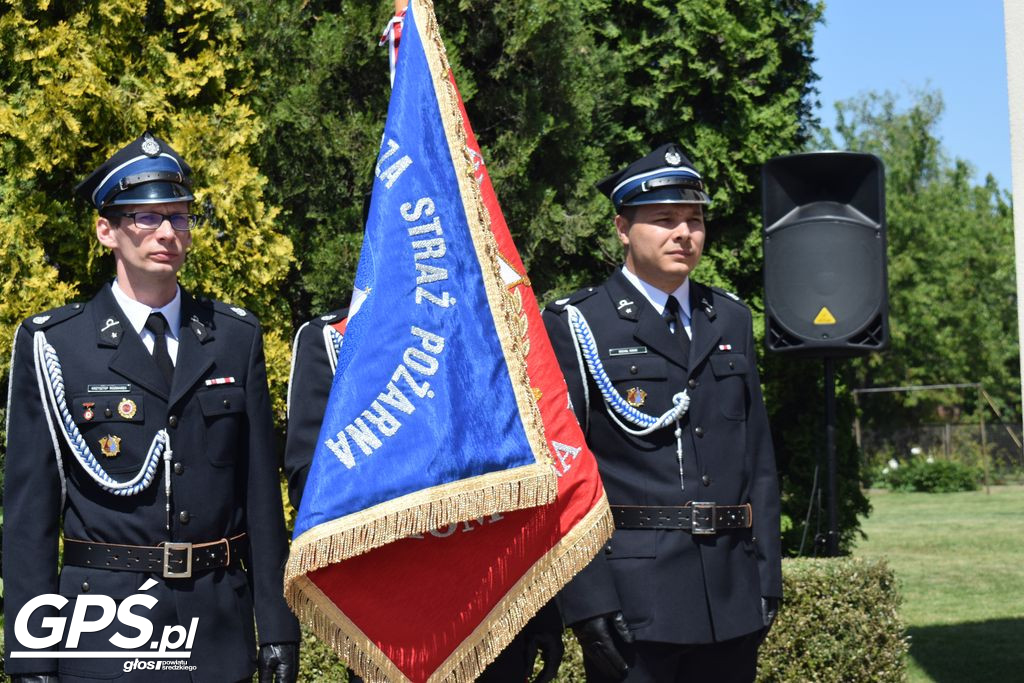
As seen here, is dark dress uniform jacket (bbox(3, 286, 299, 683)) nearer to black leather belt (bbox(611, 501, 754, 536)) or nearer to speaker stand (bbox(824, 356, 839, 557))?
black leather belt (bbox(611, 501, 754, 536))

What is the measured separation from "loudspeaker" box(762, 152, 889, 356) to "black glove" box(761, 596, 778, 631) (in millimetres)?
3731

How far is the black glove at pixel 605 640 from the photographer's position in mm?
3811

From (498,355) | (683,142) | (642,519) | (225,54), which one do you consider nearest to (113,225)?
(498,355)

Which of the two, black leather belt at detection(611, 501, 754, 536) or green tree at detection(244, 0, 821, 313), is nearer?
black leather belt at detection(611, 501, 754, 536)

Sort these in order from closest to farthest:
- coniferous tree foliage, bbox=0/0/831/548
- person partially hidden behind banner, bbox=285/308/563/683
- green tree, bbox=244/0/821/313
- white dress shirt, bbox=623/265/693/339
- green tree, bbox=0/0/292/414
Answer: person partially hidden behind banner, bbox=285/308/563/683
white dress shirt, bbox=623/265/693/339
green tree, bbox=0/0/292/414
coniferous tree foliage, bbox=0/0/831/548
green tree, bbox=244/0/821/313

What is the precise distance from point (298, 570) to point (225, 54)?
4.09m

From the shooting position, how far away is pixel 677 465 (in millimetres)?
4109

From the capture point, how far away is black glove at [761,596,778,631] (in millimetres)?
4160

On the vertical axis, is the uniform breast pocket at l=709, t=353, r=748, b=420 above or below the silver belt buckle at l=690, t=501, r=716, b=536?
above

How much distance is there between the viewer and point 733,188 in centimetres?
890

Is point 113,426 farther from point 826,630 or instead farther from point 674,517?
point 826,630

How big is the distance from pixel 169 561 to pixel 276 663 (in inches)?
15.9

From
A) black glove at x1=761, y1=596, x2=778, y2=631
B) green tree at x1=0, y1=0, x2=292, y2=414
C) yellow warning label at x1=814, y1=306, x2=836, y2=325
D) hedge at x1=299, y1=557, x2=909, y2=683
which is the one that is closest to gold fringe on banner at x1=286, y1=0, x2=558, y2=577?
black glove at x1=761, y1=596, x2=778, y2=631

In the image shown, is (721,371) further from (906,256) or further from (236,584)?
(906,256)
